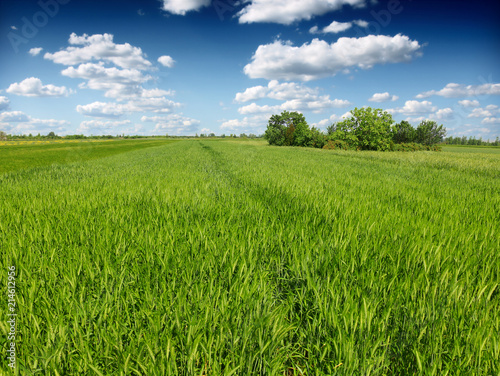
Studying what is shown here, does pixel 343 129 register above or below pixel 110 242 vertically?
above

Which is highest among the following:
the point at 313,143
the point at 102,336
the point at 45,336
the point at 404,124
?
the point at 404,124

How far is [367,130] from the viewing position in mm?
60125

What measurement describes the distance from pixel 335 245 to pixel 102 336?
226 cm

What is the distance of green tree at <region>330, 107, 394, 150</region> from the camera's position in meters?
58.1

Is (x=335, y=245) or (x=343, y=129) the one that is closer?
(x=335, y=245)

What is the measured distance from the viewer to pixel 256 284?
1925mm

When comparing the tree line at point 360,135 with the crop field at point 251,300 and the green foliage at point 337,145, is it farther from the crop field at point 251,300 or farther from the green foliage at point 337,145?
the crop field at point 251,300

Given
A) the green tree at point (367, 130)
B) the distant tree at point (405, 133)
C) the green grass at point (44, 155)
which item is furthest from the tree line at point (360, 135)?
the green grass at point (44, 155)

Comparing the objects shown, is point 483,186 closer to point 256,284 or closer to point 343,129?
point 256,284

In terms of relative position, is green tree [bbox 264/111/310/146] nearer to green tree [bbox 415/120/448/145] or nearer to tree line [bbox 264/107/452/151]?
tree line [bbox 264/107/452/151]

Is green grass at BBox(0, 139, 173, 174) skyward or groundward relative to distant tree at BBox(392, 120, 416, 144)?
groundward

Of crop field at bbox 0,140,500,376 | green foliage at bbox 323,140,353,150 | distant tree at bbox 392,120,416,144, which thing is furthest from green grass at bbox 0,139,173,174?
distant tree at bbox 392,120,416,144

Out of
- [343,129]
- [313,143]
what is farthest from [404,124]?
[313,143]

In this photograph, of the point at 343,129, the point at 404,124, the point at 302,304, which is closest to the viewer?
the point at 302,304
